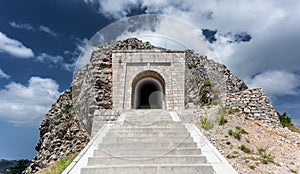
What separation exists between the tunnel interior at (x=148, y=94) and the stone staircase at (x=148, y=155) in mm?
8638

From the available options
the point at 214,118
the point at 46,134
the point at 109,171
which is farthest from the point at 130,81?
the point at 109,171

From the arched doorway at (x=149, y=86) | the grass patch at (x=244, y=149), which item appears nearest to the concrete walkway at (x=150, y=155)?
the grass patch at (x=244, y=149)

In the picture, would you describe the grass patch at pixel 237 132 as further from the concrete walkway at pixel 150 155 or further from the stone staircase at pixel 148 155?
the stone staircase at pixel 148 155

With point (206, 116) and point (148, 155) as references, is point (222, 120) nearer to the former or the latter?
point (206, 116)

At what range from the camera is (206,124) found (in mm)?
7402

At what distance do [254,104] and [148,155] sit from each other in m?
5.89

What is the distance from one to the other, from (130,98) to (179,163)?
935 cm

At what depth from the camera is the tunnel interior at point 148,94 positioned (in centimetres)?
1504

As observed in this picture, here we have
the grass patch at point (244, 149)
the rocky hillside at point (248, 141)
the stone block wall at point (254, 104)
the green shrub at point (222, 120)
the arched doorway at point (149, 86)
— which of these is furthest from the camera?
the arched doorway at point (149, 86)

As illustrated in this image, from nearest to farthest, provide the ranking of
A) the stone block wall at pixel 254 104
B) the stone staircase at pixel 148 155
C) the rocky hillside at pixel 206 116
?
1. the stone staircase at pixel 148 155
2. the rocky hillside at pixel 206 116
3. the stone block wall at pixel 254 104

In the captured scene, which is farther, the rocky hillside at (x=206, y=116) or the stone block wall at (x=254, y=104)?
the stone block wall at (x=254, y=104)

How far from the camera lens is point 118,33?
5.61 metres

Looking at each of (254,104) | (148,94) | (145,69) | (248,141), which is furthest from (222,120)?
(148,94)

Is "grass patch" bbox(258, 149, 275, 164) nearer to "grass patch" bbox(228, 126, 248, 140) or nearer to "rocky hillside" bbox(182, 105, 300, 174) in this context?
"rocky hillside" bbox(182, 105, 300, 174)
